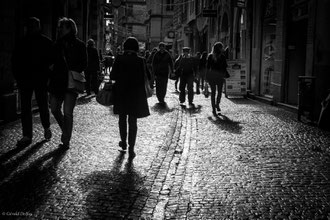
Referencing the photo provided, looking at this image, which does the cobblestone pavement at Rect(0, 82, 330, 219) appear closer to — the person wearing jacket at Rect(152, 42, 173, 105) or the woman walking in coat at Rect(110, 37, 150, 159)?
the woman walking in coat at Rect(110, 37, 150, 159)

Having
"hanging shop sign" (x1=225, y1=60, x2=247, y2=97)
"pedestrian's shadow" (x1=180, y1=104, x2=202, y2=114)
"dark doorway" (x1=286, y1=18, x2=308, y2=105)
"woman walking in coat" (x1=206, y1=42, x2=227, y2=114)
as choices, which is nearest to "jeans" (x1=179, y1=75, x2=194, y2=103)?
"pedestrian's shadow" (x1=180, y1=104, x2=202, y2=114)

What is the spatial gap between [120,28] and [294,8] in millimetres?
95502

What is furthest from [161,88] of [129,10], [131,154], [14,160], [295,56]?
[129,10]

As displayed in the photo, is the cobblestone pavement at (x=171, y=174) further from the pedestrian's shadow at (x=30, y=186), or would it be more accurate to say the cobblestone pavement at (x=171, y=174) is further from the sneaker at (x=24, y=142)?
the sneaker at (x=24, y=142)

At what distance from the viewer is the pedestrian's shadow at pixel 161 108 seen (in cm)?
1345

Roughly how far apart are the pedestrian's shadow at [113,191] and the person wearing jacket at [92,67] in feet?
37.4

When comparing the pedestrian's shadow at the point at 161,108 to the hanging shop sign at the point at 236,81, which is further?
the hanging shop sign at the point at 236,81

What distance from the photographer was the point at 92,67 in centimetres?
1791

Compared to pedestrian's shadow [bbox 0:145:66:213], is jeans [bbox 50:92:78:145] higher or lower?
higher

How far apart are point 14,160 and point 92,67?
1162 centimetres

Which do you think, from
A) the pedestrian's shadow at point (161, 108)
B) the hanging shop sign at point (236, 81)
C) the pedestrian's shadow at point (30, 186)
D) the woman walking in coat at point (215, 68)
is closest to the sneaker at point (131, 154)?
the pedestrian's shadow at point (30, 186)

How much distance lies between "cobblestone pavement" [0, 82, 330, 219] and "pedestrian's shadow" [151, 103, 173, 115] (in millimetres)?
3028

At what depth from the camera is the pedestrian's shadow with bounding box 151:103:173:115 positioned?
13.5 meters

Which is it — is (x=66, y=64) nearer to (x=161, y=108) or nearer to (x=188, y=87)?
(x=161, y=108)
